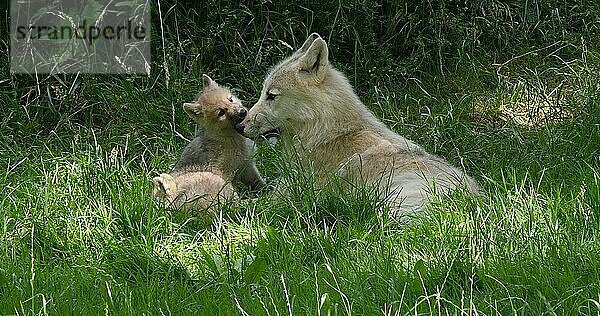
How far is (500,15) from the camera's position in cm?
905

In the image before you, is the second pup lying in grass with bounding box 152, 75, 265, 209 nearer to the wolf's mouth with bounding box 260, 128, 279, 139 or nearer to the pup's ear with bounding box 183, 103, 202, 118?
the pup's ear with bounding box 183, 103, 202, 118

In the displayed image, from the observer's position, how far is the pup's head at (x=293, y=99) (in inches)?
249

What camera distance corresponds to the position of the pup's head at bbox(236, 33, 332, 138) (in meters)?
6.34

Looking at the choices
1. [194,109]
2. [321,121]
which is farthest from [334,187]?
[194,109]

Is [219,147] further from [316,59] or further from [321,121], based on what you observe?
[316,59]

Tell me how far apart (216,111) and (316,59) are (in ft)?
2.54

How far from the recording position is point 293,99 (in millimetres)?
6367

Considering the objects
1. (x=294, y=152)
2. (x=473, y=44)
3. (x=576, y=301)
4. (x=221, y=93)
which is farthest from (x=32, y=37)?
(x=576, y=301)

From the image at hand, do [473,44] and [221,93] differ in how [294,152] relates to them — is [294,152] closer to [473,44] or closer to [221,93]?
[221,93]

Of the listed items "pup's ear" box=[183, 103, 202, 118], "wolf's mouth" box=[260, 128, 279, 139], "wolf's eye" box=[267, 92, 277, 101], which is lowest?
"wolf's mouth" box=[260, 128, 279, 139]

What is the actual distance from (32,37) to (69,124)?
3.31 ft
